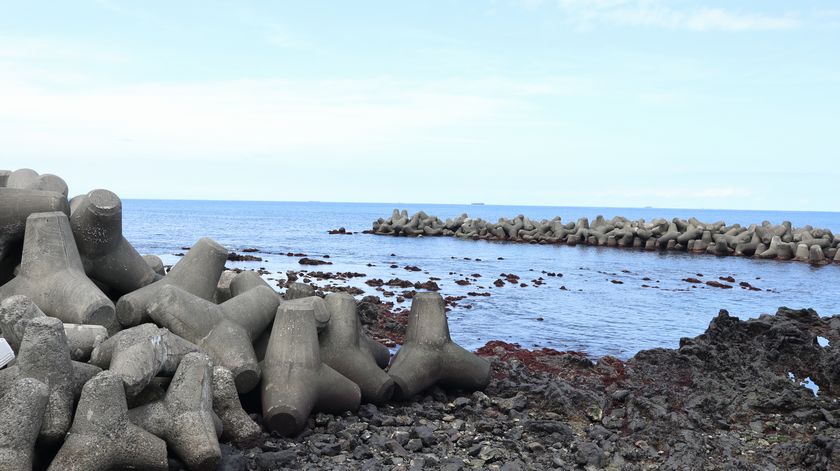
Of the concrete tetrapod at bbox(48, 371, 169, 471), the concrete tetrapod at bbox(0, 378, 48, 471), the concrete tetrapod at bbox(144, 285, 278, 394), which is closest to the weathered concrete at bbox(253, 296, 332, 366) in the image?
the concrete tetrapod at bbox(144, 285, 278, 394)

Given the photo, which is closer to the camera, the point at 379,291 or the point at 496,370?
the point at 496,370

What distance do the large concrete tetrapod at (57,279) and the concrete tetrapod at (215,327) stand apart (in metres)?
0.46

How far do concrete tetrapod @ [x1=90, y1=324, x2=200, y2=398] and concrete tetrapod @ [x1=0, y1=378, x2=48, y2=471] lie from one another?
553 mm

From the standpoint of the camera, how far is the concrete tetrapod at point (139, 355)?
16.4 ft

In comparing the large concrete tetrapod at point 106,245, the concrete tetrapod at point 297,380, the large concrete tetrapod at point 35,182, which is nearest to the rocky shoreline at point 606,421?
the concrete tetrapod at point 297,380

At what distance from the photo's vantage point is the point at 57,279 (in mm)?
6668

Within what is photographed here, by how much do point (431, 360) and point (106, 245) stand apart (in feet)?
11.4

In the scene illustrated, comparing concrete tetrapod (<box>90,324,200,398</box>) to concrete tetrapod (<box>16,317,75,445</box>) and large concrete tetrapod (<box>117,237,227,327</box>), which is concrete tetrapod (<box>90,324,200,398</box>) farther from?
large concrete tetrapod (<box>117,237,227,327</box>)

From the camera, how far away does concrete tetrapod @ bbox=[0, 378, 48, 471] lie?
4.36m

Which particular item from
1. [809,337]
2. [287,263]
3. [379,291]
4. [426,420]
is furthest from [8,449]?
[287,263]

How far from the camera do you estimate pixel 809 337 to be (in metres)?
10.8

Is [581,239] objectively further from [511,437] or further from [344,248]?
[511,437]

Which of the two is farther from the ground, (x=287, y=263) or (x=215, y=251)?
(x=215, y=251)

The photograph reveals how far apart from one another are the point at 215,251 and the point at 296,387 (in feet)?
7.35
